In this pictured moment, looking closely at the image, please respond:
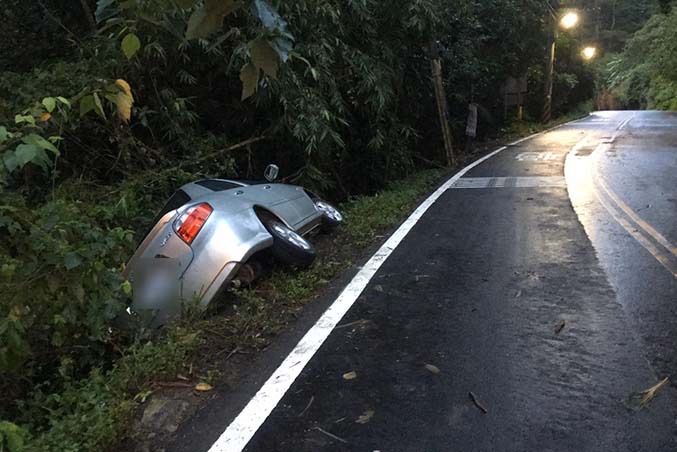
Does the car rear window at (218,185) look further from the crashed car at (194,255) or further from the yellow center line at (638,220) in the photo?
the yellow center line at (638,220)

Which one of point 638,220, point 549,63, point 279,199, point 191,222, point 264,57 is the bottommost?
point 638,220

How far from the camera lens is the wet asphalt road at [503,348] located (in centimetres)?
316

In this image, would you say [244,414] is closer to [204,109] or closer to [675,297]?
[675,297]

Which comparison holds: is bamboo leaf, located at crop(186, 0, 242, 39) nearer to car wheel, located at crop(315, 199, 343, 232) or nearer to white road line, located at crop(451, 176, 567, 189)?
car wheel, located at crop(315, 199, 343, 232)

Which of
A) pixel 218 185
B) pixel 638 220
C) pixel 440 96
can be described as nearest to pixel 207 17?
pixel 218 185

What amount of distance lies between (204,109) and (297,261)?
14.3 feet

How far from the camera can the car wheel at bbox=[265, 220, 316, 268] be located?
5.28 m

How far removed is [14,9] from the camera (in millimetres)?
8453

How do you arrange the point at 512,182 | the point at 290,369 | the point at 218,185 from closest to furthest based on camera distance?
the point at 290,369, the point at 218,185, the point at 512,182

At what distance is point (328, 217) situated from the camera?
747cm

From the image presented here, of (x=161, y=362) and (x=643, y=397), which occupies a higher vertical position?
(x=161, y=362)

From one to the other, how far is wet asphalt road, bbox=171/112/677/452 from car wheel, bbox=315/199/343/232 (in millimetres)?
986

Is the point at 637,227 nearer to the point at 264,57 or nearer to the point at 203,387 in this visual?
the point at 203,387

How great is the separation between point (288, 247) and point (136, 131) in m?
3.86
